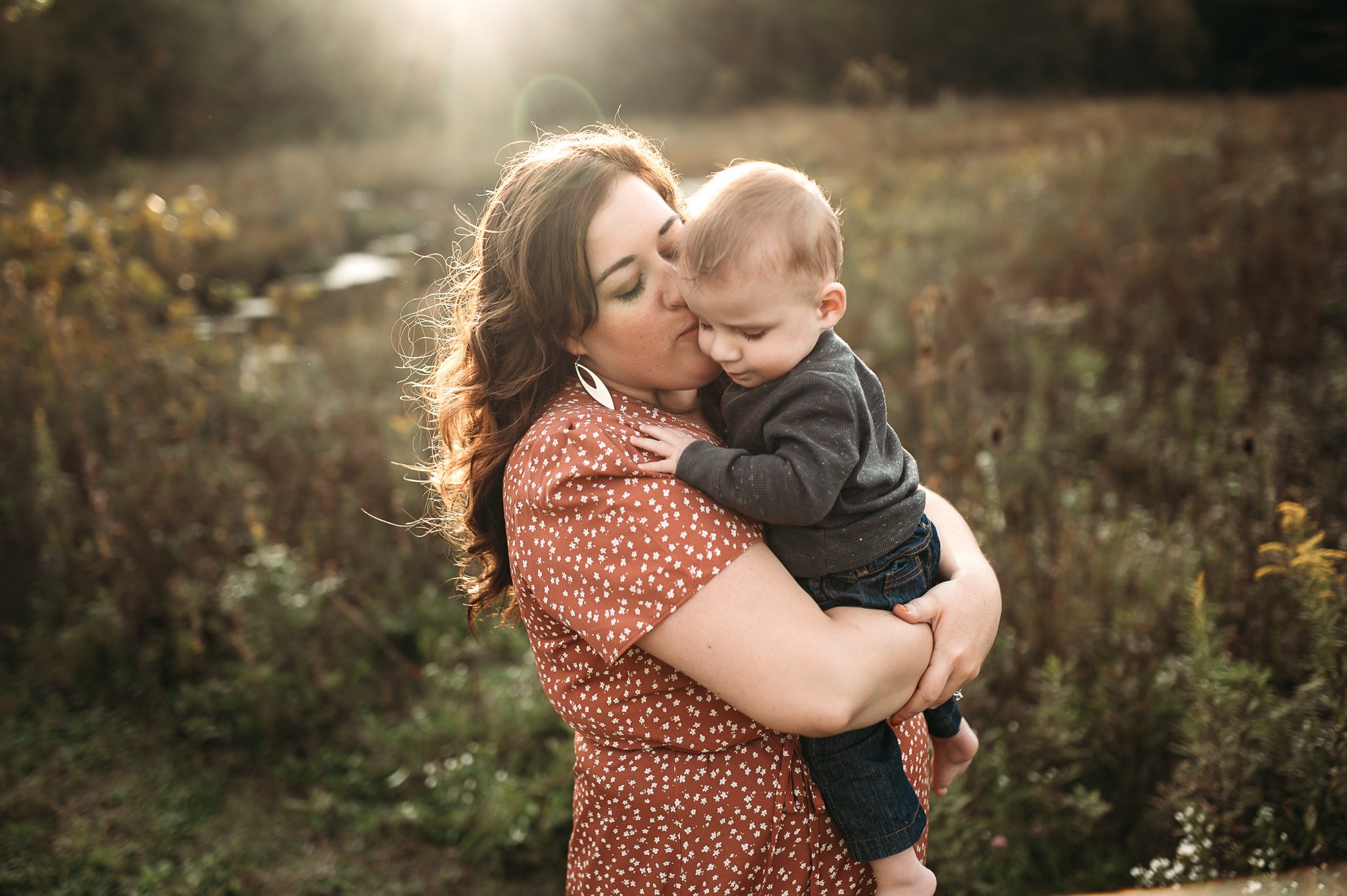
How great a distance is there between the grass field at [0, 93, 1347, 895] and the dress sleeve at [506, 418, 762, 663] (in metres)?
A: 1.27

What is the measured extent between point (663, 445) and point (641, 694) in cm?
43

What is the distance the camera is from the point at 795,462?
1334mm

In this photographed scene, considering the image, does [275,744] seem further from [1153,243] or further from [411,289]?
[1153,243]

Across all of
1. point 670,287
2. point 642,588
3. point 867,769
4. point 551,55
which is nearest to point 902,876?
point 867,769

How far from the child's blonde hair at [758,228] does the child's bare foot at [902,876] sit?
1.06 metres

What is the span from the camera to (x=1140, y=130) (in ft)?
29.8

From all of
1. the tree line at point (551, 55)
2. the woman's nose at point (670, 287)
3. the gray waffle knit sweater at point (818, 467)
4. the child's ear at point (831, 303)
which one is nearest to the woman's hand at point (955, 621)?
the gray waffle knit sweater at point (818, 467)

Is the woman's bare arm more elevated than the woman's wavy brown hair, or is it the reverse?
the woman's wavy brown hair

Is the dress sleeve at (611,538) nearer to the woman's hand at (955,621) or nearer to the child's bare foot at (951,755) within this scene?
the woman's hand at (955,621)

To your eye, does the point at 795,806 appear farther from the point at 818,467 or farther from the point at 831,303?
the point at 831,303

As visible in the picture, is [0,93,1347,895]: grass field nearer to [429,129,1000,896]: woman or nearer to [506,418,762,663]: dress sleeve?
[429,129,1000,896]: woman

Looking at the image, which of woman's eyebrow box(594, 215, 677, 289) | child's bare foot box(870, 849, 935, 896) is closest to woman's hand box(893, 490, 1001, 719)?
child's bare foot box(870, 849, 935, 896)

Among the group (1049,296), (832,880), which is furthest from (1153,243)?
(832,880)

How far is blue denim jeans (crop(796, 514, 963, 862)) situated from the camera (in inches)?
56.3
